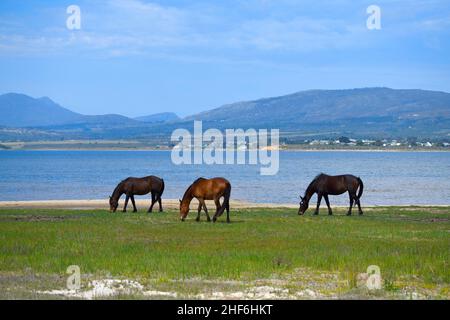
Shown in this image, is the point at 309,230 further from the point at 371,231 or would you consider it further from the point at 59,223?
the point at 59,223

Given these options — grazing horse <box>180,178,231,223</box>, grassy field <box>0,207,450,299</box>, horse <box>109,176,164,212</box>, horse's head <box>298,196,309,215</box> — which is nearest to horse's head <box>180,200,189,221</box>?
grazing horse <box>180,178,231,223</box>

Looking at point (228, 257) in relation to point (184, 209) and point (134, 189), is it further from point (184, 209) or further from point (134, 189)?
point (134, 189)

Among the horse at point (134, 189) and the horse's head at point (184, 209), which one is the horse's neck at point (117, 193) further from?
the horse's head at point (184, 209)

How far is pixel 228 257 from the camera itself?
16.3 m

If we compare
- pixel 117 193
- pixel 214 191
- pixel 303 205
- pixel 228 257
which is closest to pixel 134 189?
pixel 117 193

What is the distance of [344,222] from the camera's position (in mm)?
26469

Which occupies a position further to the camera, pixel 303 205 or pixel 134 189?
pixel 134 189

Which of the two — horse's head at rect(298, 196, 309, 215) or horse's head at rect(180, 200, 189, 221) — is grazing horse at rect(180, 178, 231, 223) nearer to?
horse's head at rect(180, 200, 189, 221)

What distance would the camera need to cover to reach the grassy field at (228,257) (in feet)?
42.9

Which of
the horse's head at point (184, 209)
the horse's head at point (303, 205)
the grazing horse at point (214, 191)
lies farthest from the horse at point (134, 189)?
the grazing horse at point (214, 191)

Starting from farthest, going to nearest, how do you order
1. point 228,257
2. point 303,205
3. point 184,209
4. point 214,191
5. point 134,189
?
point 134,189 < point 303,205 < point 184,209 < point 214,191 < point 228,257
